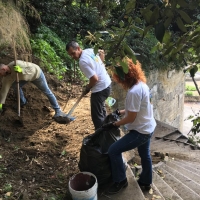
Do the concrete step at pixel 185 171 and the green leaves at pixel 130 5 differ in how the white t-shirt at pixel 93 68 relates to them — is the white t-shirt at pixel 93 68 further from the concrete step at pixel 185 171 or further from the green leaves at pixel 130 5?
the concrete step at pixel 185 171

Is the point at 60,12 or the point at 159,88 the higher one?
the point at 60,12

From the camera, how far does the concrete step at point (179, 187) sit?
3.76 metres

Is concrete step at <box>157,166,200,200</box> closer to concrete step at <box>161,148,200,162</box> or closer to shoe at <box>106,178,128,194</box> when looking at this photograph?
shoe at <box>106,178,128,194</box>

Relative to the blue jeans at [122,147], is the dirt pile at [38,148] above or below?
below

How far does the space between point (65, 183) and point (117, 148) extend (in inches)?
32.0

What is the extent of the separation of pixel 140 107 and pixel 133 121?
17 cm

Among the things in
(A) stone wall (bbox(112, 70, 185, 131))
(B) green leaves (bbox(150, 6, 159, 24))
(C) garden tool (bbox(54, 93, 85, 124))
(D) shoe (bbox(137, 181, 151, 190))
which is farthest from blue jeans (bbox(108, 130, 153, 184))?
(A) stone wall (bbox(112, 70, 185, 131))

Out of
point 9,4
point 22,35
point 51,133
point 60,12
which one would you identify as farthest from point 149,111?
point 60,12

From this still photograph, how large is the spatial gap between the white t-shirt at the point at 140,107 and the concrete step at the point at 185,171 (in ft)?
8.49

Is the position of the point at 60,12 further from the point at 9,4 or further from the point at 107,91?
the point at 107,91

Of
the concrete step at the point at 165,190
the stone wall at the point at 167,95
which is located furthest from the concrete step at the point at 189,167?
the stone wall at the point at 167,95

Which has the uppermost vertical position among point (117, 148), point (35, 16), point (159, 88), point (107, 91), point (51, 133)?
point (35, 16)

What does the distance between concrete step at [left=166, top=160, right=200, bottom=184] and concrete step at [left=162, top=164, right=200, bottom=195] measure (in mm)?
271

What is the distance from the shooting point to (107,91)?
3811 mm
